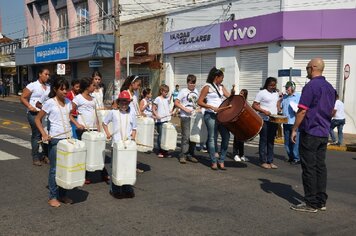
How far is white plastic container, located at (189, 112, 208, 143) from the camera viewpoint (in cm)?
862

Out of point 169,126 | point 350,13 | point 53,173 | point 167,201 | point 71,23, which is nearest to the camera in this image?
point 53,173

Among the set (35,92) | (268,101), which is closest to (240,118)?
(268,101)

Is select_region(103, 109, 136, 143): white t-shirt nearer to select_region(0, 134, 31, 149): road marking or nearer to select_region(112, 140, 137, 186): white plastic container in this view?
select_region(112, 140, 137, 186): white plastic container

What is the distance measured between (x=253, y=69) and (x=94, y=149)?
13882 mm

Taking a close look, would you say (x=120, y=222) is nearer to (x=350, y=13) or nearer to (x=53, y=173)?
(x=53, y=173)

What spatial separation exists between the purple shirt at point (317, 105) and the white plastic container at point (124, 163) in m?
2.37

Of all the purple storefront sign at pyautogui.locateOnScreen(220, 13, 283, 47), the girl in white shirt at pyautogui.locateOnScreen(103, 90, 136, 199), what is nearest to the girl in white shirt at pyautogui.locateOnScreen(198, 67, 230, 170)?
the girl in white shirt at pyautogui.locateOnScreen(103, 90, 136, 199)

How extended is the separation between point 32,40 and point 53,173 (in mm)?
40138

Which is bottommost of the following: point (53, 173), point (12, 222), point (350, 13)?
point (12, 222)

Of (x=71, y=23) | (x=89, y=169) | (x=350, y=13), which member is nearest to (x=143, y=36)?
(x=71, y=23)

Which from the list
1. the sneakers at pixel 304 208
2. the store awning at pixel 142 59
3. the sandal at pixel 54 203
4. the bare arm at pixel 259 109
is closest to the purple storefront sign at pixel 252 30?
the store awning at pixel 142 59

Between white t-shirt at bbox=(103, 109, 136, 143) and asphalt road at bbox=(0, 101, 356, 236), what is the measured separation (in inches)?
34.5

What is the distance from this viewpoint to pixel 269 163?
8.53 m

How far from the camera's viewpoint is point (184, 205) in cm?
571
